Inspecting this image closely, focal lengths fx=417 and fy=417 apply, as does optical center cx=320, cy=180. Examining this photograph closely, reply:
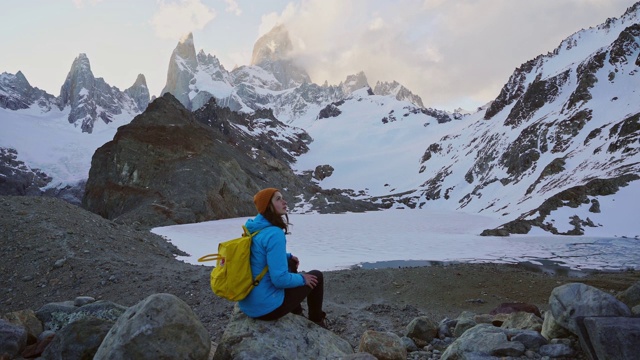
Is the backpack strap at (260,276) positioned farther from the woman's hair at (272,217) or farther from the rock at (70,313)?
the rock at (70,313)

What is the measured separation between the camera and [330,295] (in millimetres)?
13969

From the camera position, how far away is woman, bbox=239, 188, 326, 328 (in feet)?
18.6

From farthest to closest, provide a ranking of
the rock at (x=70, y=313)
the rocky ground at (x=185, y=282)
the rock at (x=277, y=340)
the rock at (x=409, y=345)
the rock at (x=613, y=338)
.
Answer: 1. the rocky ground at (x=185, y=282)
2. the rock at (x=409, y=345)
3. the rock at (x=70, y=313)
4. the rock at (x=277, y=340)
5. the rock at (x=613, y=338)

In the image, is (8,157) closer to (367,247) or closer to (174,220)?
(174,220)

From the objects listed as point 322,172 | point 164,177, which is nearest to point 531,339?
point 164,177

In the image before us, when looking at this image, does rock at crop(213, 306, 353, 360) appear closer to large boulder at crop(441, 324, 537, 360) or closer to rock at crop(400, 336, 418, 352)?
large boulder at crop(441, 324, 537, 360)

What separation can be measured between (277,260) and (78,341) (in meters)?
2.95

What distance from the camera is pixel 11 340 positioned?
5.92m

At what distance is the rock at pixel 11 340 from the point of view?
5837 mm

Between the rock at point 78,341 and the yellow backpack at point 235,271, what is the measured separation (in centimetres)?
179

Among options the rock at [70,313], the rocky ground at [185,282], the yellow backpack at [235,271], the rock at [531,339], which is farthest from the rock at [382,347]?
the rock at [70,313]

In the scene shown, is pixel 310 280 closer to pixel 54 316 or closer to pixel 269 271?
pixel 269 271

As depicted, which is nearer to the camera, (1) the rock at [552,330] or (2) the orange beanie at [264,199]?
(2) the orange beanie at [264,199]

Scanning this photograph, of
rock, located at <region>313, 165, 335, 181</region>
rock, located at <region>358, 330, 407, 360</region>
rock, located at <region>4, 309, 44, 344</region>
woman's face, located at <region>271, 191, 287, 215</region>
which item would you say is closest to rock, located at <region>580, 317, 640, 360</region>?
rock, located at <region>358, 330, 407, 360</region>
